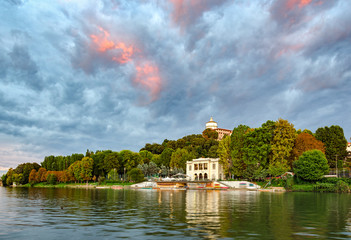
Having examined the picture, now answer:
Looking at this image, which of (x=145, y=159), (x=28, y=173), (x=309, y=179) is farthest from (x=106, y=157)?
(x=309, y=179)

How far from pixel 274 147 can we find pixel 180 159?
146 ft

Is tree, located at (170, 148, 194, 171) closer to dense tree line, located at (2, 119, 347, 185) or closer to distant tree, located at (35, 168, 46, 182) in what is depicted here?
dense tree line, located at (2, 119, 347, 185)

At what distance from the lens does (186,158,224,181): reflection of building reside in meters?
108

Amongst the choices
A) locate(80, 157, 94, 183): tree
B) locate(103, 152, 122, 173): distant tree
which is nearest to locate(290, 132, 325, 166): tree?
locate(103, 152, 122, 173): distant tree

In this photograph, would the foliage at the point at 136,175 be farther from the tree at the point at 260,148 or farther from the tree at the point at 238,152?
the tree at the point at 260,148

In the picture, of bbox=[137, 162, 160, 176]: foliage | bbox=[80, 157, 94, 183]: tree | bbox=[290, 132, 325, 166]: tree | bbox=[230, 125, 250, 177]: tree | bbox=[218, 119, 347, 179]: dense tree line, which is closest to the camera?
bbox=[218, 119, 347, 179]: dense tree line

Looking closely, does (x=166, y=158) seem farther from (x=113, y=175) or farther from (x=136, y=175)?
(x=113, y=175)

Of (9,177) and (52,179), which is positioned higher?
(52,179)

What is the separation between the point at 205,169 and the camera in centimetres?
11144

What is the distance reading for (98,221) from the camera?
21.7m

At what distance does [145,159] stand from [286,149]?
64.2 m

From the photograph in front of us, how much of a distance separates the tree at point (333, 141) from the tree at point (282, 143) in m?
15.9

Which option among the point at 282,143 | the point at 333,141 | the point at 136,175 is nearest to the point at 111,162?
the point at 136,175

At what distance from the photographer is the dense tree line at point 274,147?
82688 mm
